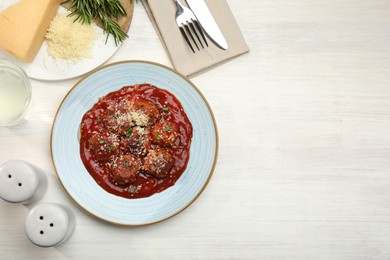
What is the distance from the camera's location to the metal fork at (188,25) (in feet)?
5.47

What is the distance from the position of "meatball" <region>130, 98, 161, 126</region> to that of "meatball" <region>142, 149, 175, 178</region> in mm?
105

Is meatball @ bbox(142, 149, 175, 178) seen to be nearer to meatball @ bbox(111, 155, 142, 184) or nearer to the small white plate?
meatball @ bbox(111, 155, 142, 184)

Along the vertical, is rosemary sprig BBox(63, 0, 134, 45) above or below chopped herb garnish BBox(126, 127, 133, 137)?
above

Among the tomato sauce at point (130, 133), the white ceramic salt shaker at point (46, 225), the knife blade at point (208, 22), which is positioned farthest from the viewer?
the knife blade at point (208, 22)

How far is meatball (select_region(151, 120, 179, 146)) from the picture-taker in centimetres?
156

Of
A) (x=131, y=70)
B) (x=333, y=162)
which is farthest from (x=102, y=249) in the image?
(x=333, y=162)

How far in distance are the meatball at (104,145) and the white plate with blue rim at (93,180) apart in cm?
8

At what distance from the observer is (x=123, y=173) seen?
153 cm

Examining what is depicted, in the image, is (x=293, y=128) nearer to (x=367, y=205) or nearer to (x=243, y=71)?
(x=243, y=71)

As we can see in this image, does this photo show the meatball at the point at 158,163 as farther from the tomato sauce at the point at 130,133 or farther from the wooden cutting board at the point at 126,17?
the wooden cutting board at the point at 126,17

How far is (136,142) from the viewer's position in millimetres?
1578

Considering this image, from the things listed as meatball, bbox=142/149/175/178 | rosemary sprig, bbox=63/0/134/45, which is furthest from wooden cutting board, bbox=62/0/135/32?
meatball, bbox=142/149/175/178

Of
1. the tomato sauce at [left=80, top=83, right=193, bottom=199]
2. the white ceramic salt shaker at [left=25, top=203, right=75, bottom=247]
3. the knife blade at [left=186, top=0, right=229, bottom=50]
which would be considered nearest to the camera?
the white ceramic salt shaker at [left=25, top=203, right=75, bottom=247]

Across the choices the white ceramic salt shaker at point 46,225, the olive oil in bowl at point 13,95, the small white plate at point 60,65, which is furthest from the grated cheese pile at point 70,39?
the white ceramic salt shaker at point 46,225
